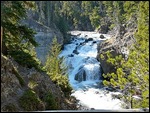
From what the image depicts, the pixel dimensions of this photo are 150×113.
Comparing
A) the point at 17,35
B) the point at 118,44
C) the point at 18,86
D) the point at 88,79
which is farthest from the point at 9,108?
the point at 118,44

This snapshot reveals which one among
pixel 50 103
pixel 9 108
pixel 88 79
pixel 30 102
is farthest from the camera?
pixel 88 79

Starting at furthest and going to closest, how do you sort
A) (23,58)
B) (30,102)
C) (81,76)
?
(81,76) → (23,58) → (30,102)

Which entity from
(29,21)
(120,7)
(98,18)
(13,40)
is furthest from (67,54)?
(13,40)

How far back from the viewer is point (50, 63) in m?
31.0

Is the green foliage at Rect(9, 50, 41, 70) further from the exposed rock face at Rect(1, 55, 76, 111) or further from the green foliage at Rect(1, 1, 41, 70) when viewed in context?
the exposed rock face at Rect(1, 55, 76, 111)

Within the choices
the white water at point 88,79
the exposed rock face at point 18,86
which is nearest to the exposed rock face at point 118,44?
the white water at point 88,79

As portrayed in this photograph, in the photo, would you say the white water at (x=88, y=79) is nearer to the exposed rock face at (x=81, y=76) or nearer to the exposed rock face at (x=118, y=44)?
the exposed rock face at (x=81, y=76)

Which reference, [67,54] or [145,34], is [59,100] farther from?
[67,54]

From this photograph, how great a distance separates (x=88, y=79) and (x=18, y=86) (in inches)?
1191

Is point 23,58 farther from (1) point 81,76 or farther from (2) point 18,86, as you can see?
(1) point 81,76

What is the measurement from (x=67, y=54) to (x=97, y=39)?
12203 mm

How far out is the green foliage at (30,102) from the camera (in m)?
11.9

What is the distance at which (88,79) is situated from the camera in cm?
4281

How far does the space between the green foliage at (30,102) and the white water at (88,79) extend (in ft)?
39.1
